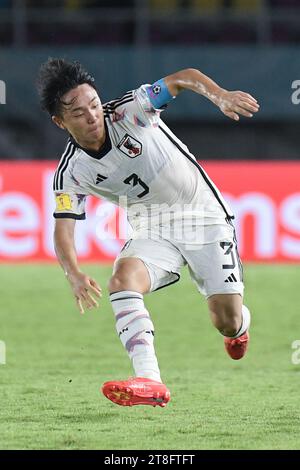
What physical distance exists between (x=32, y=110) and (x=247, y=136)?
350cm

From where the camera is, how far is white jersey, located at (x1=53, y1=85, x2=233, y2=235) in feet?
20.1

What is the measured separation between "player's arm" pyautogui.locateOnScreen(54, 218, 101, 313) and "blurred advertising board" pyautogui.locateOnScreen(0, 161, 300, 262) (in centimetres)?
777

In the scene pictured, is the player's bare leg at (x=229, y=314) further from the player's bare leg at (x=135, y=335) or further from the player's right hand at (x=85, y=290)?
the player's right hand at (x=85, y=290)

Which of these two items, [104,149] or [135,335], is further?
[104,149]

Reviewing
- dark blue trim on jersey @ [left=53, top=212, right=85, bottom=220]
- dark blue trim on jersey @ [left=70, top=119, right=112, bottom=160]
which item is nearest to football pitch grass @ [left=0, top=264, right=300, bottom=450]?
dark blue trim on jersey @ [left=53, top=212, right=85, bottom=220]

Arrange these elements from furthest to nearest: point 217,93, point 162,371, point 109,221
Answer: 1. point 109,221
2. point 162,371
3. point 217,93

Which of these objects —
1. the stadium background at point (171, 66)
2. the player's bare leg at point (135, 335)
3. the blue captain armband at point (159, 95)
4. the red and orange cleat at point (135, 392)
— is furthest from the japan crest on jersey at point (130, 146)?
the stadium background at point (171, 66)

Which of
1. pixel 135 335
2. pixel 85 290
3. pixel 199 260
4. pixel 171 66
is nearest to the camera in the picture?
pixel 85 290

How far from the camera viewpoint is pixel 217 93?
571 centimetres

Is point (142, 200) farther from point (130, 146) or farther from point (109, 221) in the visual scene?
point (109, 221)

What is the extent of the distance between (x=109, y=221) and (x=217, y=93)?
8.26 m

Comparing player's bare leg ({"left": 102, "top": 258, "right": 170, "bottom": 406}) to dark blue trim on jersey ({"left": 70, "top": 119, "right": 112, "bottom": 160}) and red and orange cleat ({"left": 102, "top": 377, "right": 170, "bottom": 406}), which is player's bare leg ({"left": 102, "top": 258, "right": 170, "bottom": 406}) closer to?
red and orange cleat ({"left": 102, "top": 377, "right": 170, "bottom": 406})

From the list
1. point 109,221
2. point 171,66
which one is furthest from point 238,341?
point 171,66

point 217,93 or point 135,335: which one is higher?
point 217,93
